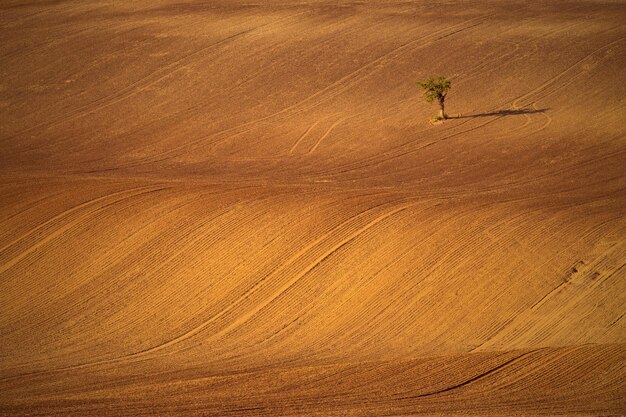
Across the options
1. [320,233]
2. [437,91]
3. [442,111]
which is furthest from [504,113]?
[320,233]

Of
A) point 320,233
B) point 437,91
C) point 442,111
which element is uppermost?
point 437,91

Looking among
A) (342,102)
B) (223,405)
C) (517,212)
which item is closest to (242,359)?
(223,405)

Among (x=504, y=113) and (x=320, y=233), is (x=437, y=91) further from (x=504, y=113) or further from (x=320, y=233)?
(x=320, y=233)

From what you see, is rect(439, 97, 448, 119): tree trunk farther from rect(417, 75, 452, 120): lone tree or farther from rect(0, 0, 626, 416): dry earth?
rect(0, 0, 626, 416): dry earth

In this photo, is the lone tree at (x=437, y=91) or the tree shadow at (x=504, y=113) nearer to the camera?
the lone tree at (x=437, y=91)

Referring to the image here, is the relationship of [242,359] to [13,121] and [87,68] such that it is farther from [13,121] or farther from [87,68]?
[87,68]

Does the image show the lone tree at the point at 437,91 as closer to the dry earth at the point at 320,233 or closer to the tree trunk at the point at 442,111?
the tree trunk at the point at 442,111

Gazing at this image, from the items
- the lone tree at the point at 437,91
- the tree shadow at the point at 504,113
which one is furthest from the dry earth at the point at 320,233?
the lone tree at the point at 437,91

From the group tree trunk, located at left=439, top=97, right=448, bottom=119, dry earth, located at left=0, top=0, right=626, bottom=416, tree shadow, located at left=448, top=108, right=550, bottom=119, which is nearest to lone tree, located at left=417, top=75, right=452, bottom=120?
tree trunk, located at left=439, top=97, right=448, bottom=119
